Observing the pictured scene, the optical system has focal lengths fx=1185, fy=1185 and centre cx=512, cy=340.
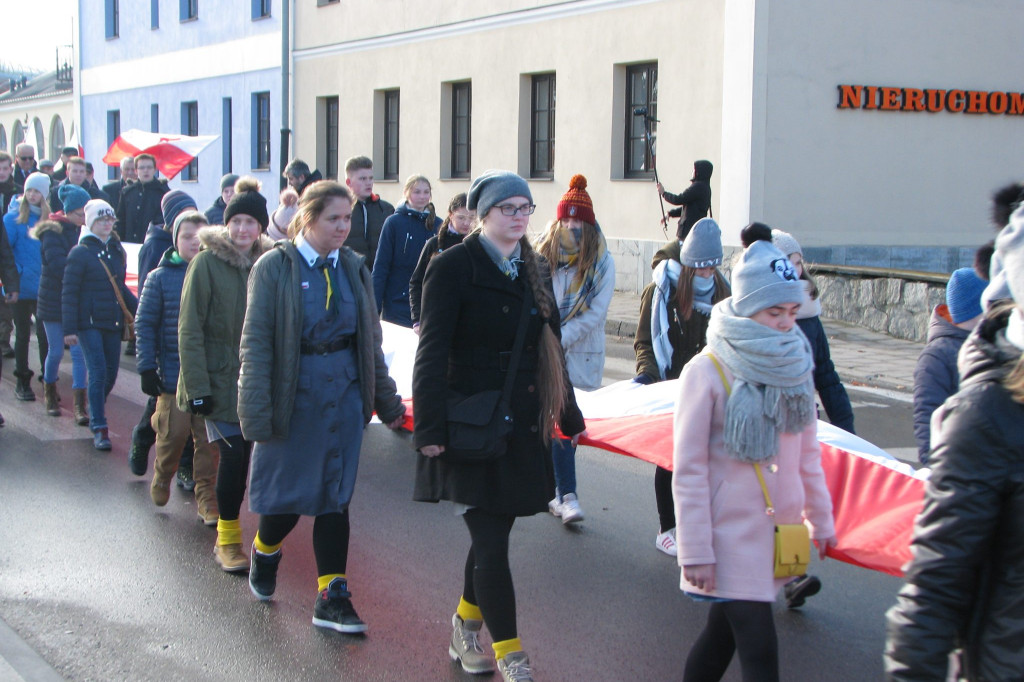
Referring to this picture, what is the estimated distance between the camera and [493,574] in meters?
4.30

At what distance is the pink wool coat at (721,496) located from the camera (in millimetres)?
3525

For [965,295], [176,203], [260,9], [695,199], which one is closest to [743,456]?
[965,295]

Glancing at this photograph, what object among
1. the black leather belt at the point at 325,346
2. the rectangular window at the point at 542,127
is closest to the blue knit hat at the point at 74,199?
the black leather belt at the point at 325,346

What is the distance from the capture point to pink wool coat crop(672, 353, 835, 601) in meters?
3.53

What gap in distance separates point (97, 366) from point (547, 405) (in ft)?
18.1

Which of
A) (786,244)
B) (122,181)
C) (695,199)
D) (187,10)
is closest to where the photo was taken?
(786,244)

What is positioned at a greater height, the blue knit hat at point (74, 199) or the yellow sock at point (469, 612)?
the blue knit hat at point (74, 199)

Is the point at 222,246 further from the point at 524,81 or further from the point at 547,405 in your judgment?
the point at 524,81

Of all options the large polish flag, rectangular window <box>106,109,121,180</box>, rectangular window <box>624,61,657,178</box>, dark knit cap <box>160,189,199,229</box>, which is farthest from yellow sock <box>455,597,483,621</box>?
rectangular window <box>106,109,121,180</box>

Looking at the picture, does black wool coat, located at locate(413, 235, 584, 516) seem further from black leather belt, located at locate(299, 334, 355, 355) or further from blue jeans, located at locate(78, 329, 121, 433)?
blue jeans, located at locate(78, 329, 121, 433)

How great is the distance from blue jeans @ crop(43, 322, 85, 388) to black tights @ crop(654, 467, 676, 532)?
5210 mm

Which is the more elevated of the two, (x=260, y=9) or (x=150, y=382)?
(x=260, y=9)

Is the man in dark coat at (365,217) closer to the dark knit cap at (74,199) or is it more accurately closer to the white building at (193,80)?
the dark knit cap at (74,199)

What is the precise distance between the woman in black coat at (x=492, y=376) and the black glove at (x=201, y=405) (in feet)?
6.24
